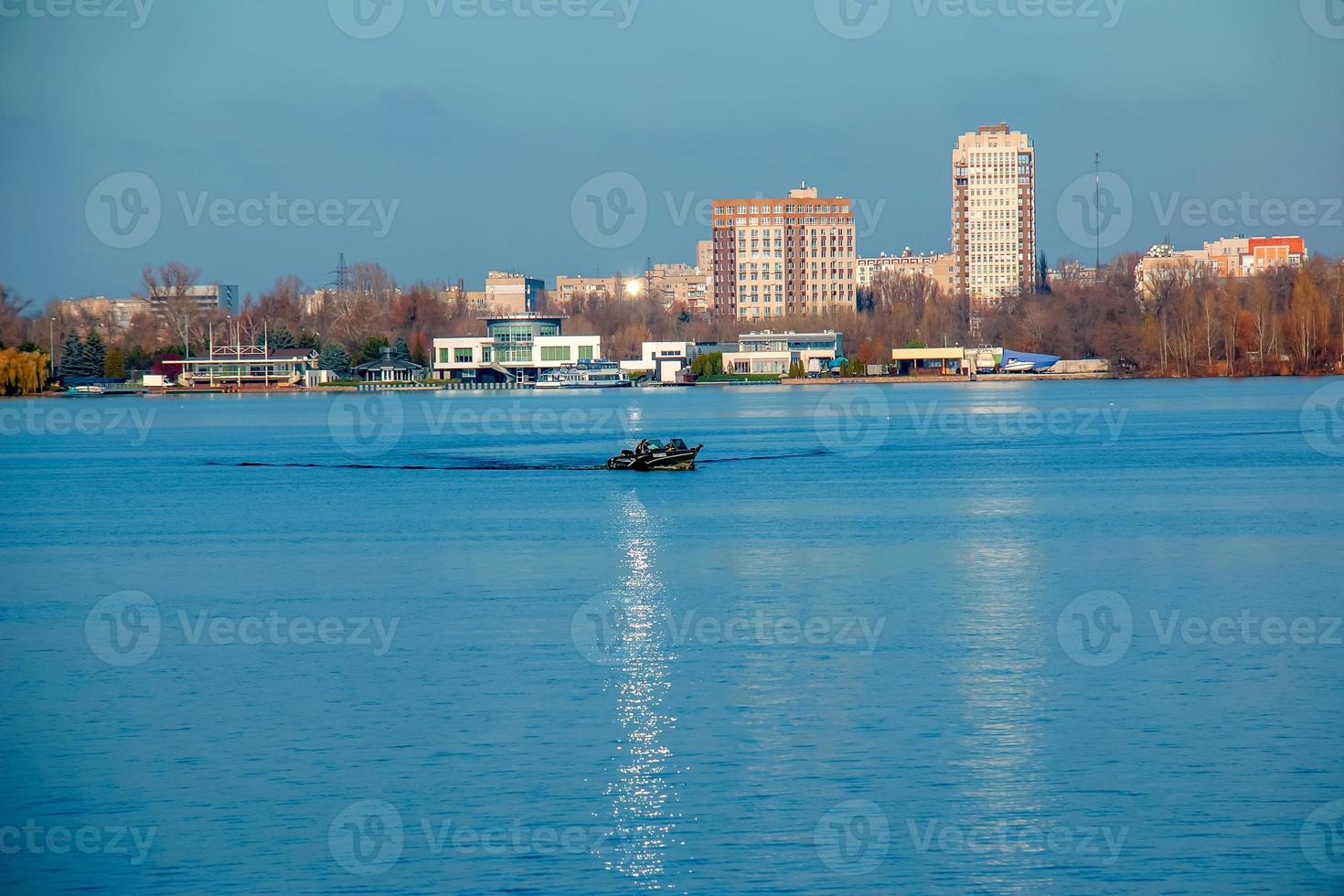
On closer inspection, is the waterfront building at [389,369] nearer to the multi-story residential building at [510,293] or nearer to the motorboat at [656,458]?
the multi-story residential building at [510,293]

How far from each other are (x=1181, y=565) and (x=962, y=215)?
14801 cm

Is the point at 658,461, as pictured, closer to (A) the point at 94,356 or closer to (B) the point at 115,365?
(A) the point at 94,356

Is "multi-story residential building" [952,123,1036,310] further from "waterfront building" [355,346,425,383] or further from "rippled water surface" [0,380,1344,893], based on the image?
"rippled water surface" [0,380,1344,893]

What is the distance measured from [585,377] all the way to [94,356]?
114 feet

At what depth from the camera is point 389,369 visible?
113750 millimetres

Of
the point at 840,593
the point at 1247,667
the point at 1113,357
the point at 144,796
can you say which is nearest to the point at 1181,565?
the point at 840,593

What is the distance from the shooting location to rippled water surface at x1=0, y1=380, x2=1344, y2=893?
9852 mm

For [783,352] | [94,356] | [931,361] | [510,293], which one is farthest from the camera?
[510,293]

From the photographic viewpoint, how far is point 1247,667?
14.4m

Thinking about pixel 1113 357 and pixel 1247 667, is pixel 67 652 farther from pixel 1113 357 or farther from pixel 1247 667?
pixel 1113 357

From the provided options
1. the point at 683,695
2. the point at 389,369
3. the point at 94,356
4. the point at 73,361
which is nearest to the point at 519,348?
the point at 389,369

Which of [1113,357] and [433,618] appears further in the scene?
[1113,357]

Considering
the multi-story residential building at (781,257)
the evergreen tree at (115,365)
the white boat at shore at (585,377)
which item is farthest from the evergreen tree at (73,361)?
the multi-story residential building at (781,257)

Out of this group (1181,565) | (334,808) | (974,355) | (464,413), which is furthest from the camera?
(974,355)
